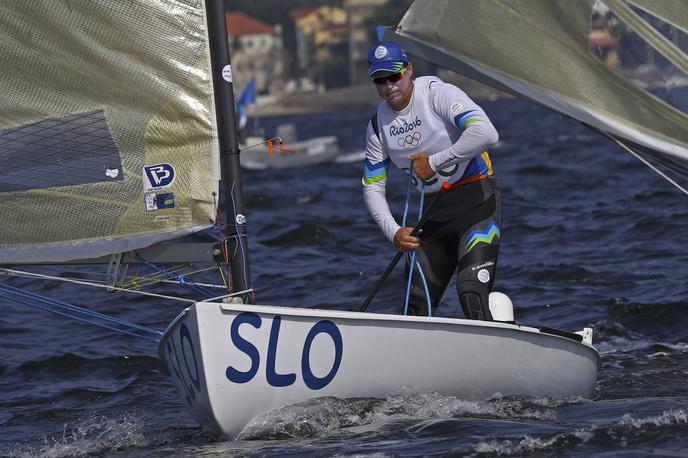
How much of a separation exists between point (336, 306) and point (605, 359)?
2.51 meters

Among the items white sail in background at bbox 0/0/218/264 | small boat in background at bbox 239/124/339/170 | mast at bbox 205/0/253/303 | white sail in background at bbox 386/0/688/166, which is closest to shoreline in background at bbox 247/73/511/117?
small boat in background at bbox 239/124/339/170

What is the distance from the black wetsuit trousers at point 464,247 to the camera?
5.49 meters

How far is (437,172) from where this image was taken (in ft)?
18.2

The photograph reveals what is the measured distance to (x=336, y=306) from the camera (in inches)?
350

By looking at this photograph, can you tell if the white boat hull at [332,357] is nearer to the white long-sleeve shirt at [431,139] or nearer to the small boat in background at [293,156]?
the white long-sleeve shirt at [431,139]

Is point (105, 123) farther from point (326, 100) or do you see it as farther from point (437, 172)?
point (326, 100)

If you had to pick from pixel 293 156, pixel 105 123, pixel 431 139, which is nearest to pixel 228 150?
pixel 105 123

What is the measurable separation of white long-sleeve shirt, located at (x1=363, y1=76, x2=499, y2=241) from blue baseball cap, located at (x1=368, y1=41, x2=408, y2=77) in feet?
0.59

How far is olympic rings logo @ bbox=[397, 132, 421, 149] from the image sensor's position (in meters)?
5.43

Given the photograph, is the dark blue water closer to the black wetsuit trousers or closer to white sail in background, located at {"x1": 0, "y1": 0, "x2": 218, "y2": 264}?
the black wetsuit trousers

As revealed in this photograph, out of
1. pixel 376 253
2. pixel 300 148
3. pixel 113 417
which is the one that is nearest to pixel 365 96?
pixel 300 148

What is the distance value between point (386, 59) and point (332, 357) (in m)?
1.31

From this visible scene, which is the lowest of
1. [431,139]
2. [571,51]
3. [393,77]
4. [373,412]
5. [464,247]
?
[373,412]

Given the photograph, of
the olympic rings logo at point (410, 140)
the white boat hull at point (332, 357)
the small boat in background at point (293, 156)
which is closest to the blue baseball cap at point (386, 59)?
the olympic rings logo at point (410, 140)
